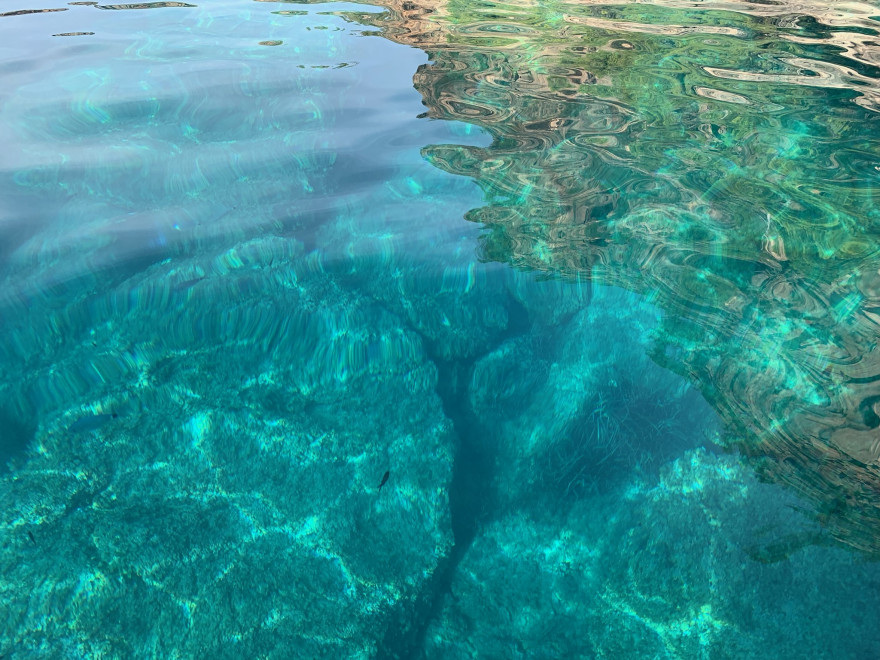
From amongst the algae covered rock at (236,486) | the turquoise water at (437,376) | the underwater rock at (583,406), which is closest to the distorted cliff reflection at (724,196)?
the turquoise water at (437,376)

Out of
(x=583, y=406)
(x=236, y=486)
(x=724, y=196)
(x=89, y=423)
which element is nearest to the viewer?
(x=236, y=486)

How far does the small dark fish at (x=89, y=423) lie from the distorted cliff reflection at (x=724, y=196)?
7.94ft

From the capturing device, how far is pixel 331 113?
5.12 m

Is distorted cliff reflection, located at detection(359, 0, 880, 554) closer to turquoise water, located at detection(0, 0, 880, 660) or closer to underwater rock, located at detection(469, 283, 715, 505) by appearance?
turquoise water, located at detection(0, 0, 880, 660)

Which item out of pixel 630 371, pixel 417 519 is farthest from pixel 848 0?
pixel 417 519

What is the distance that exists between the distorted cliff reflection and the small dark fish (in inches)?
95.3

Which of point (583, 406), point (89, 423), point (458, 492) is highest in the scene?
point (89, 423)

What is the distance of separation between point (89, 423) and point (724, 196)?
423 cm

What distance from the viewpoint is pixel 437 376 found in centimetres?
324

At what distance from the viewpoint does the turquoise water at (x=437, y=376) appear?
90.8 inches

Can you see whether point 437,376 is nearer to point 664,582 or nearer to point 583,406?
point 583,406

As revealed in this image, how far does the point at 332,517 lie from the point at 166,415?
1.02 m

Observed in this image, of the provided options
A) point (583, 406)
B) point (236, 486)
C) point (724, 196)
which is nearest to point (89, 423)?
point (236, 486)

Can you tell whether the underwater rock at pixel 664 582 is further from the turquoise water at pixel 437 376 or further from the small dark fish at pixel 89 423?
the small dark fish at pixel 89 423
